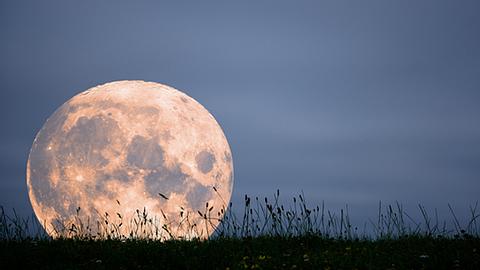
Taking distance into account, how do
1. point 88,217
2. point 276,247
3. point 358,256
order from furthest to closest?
point 88,217 < point 276,247 < point 358,256

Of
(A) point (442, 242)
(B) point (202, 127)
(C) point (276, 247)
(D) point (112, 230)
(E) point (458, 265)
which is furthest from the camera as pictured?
(B) point (202, 127)

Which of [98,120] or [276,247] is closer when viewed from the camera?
[276,247]

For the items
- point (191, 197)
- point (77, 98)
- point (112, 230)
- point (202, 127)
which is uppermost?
point (77, 98)

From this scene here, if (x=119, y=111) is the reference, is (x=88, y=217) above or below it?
below

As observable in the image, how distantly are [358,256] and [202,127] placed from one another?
277 inches

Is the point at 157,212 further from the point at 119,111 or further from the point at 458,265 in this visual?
the point at 458,265

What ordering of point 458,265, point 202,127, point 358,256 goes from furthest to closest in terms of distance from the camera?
point 202,127 < point 358,256 < point 458,265

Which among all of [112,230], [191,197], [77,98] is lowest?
[112,230]

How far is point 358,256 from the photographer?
909 cm

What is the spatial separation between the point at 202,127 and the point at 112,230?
4.07 metres

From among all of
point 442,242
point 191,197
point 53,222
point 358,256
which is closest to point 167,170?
point 191,197

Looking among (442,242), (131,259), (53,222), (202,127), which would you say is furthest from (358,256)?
(53,222)

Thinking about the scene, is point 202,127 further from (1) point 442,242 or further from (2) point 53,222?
(1) point 442,242

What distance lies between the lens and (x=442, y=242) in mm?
10438
